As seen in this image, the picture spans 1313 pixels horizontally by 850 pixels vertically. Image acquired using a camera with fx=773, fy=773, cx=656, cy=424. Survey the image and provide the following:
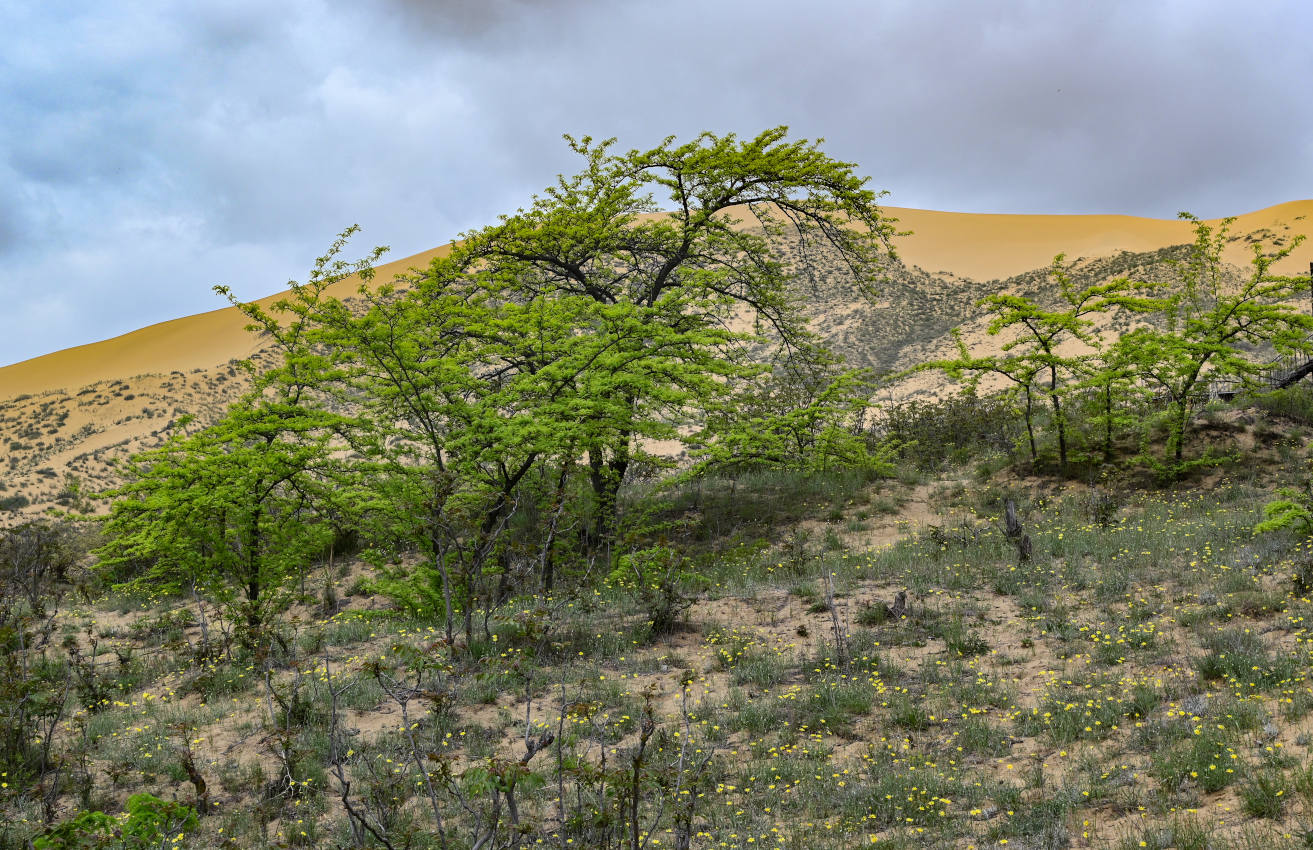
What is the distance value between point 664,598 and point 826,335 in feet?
118

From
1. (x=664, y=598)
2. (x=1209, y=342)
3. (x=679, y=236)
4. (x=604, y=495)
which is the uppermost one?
(x=679, y=236)

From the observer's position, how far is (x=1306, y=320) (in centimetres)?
1330

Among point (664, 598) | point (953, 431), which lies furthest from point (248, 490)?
point (953, 431)

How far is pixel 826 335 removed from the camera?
143 ft

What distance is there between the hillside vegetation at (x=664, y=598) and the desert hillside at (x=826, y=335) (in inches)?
434

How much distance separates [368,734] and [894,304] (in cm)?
4323

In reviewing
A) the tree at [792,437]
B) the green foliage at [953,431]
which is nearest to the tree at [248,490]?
the tree at [792,437]

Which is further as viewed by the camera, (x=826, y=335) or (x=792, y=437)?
(x=826, y=335)

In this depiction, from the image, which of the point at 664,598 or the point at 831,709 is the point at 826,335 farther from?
the point at 831,709

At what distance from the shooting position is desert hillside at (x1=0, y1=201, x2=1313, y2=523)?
131ft

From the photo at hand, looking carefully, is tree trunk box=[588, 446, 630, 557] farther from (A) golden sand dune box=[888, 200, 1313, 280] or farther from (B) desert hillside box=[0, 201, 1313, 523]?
(A) golden sand dune box=[888, 200, 1313, 280]

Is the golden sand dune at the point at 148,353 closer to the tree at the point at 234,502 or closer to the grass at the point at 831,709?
the tree at the point at 234,502

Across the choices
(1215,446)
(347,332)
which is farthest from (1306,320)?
(347,332)

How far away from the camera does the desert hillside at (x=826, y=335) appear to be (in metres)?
40.1
